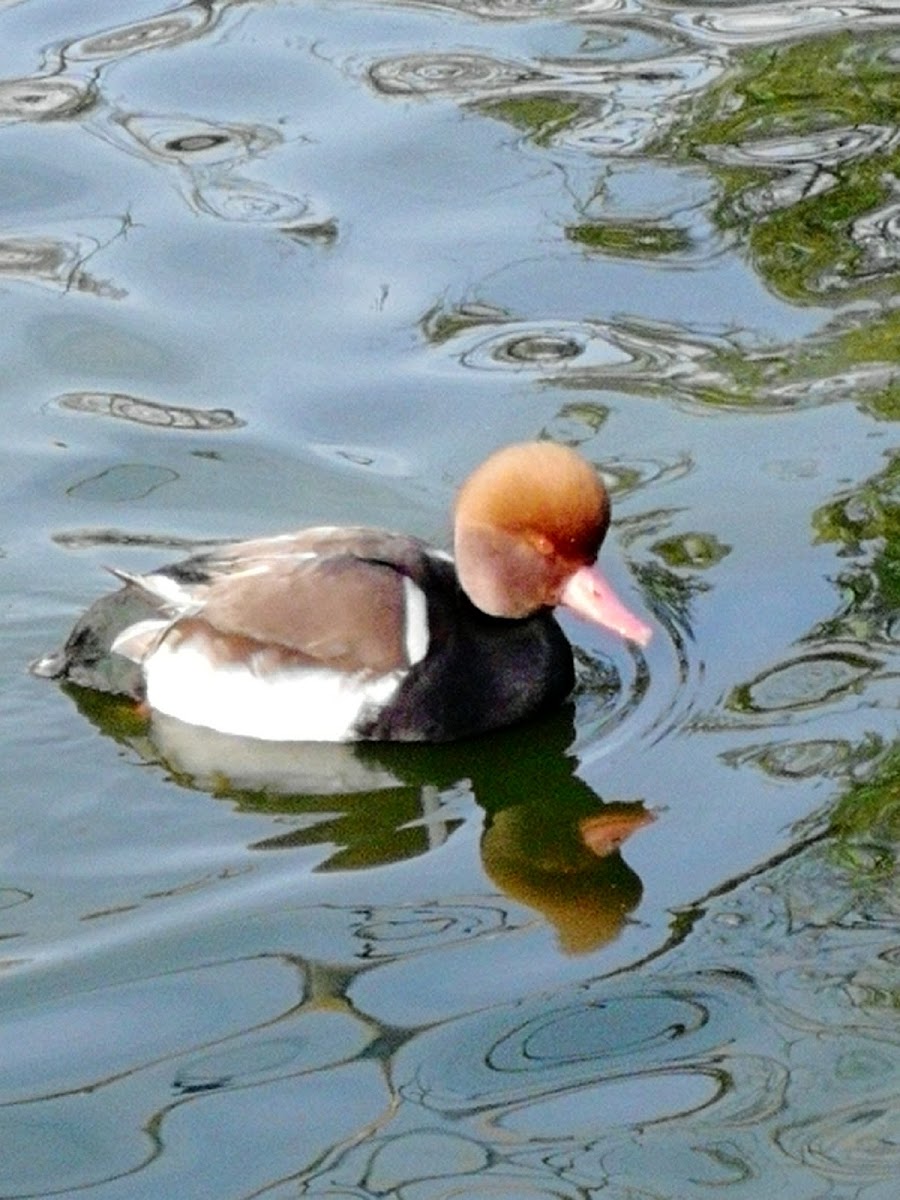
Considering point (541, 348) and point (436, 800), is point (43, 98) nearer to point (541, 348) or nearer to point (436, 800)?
point (541, 348)

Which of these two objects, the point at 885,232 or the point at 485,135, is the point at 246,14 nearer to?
the point at 485,135

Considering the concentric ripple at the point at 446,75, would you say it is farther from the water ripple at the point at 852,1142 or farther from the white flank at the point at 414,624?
the water ripple at the point at 852,1142

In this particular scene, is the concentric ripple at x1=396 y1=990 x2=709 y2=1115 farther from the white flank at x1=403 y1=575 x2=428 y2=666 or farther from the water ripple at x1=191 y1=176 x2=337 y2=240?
the water ripple at x1=191 y1=176 x2=337 y2=240

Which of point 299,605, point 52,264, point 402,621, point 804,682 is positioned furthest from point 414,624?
point 52,264

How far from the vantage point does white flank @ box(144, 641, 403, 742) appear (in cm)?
689

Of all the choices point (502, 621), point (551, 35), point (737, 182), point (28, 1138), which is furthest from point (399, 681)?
point (551, 35)

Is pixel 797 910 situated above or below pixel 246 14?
below

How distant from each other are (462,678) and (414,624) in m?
0.20

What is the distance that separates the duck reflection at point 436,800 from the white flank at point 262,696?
0.13 ft

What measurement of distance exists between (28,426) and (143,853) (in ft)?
8.17

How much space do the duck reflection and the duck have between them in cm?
7

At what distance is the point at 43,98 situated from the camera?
1107 centimetres

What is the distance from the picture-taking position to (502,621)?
23.2 feet

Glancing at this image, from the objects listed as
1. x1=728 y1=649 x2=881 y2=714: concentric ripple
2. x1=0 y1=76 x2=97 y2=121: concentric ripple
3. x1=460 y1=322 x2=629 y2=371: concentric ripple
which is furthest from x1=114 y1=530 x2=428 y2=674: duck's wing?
x1=0 y1=76 x2=97 y2=121: concentric ripple
